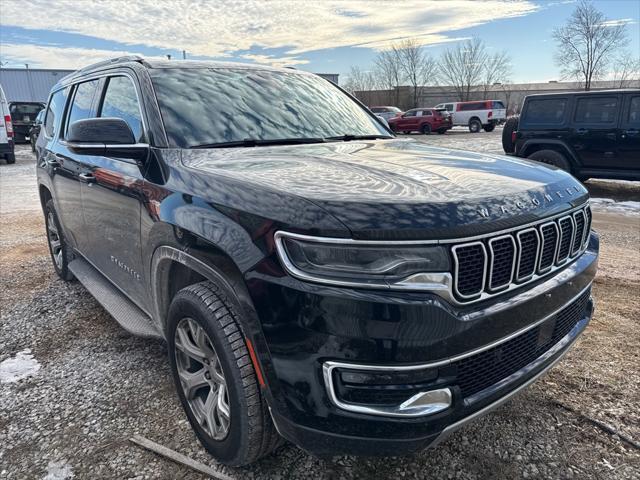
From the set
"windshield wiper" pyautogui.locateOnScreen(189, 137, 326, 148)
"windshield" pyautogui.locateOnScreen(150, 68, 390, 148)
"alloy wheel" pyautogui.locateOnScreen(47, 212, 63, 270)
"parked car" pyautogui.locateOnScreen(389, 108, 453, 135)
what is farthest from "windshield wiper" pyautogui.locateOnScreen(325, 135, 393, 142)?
"parked car" pyautogui.locateOnScreen(389, 108, 453, 135)

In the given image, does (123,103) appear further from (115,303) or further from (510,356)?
(510,356)

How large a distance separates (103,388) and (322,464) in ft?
4.93

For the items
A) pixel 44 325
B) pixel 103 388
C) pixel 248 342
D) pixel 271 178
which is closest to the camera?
pixel 248 342

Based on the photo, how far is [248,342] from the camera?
1.92 meters

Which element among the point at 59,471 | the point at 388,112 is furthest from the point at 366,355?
the point at 388,112

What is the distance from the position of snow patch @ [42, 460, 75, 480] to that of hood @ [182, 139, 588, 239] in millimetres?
1544

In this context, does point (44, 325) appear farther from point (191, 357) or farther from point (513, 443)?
point (513, 443)

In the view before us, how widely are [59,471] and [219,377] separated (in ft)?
3.06

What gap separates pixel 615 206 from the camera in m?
8.73

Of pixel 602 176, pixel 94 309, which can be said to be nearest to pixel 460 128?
pixel 602 176

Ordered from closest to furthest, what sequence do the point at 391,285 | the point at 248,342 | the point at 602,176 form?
the point at 391,285 < the point at 248,342 < the point at 602,176

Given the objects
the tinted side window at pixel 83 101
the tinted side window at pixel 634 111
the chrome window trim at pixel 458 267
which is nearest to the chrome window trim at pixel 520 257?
the chrome window trim at pixel 458 267

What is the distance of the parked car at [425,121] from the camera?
2998 centimetres

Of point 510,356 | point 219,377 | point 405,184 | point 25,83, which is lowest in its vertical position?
point 219,377
